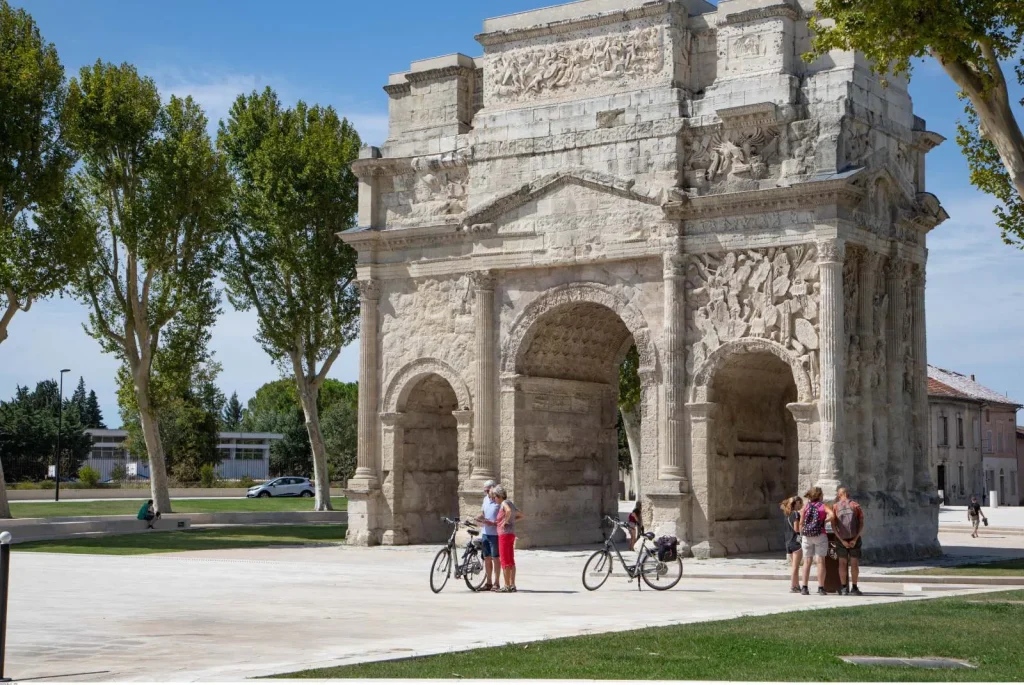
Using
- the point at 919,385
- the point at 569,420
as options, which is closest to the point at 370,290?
the point at 569,420

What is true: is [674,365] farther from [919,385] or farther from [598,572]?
[598,572]

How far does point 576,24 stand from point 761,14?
408 centimetres

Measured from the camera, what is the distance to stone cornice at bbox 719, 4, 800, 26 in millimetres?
25688

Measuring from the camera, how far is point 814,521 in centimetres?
1886

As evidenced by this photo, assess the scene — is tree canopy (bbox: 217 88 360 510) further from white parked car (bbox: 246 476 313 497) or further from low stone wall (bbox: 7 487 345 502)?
white parked car (bbox: 246 476 313 497)

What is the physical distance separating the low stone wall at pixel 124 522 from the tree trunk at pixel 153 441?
2.42ft

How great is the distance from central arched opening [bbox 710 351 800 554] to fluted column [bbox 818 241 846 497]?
160 cm

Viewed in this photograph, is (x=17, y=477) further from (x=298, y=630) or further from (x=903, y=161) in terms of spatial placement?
(x=298, y=630)

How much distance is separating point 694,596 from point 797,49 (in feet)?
40.2

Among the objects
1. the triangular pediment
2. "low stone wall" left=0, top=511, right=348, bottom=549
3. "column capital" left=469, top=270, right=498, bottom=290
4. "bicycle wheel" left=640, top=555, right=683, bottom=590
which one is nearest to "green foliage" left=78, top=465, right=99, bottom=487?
"low stone wall" left=0, top=511, right=348, bottom=549

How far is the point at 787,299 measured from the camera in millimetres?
25109

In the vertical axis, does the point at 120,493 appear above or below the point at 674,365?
below

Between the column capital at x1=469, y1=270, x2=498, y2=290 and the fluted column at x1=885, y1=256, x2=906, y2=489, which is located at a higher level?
the column capital at x1=469, y1=270, x2=498, y2=290

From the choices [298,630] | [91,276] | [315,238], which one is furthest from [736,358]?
[91,276]
